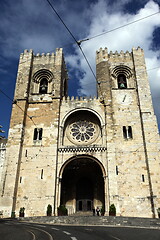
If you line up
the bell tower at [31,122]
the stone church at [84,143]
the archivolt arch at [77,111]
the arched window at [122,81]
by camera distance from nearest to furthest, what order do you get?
the stone church at [84,143], the bell tower at [31,122], the archivolt arch at [77,111], the arched window at [122,81]

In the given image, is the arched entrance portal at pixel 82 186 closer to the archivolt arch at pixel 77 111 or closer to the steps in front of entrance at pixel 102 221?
the archivolt arch at pixel 77 111

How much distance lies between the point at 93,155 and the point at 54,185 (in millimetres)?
4289

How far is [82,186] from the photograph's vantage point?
68.5 ft

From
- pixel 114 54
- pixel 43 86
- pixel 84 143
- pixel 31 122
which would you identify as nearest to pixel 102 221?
pixel 84 143

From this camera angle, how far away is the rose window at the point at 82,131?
20.6 m

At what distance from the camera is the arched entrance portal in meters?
19.7

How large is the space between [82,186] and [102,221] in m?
7.95

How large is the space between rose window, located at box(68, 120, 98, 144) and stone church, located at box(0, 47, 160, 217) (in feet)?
0.16

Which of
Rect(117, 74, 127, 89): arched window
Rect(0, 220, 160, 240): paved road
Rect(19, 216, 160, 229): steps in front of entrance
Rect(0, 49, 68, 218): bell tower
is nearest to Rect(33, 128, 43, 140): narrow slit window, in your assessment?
Rect(0, 49, 68, 218): bell tower

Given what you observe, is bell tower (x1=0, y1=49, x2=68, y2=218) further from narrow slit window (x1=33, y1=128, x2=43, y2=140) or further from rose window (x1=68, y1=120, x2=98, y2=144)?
rose window (x1=68, y1=120, x2=98, y2=144)

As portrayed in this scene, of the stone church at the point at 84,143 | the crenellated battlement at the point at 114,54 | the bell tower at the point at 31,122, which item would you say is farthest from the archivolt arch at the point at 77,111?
the crenellated battlement at the point at 114,54

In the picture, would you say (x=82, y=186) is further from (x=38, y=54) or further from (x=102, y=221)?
(x=38, y=54)

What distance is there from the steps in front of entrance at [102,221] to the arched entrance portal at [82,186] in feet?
17.7

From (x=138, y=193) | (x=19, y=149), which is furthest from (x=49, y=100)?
(x=138, y=193)
